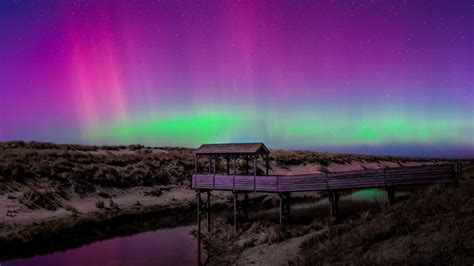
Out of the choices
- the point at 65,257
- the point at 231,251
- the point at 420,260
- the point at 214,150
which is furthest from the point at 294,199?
the point at 420,260

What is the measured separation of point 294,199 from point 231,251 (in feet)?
79.0

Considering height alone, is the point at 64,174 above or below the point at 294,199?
above

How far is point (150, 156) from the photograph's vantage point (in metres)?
61.0

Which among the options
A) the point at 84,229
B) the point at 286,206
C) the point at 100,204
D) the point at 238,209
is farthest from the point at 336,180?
the point at 100,204

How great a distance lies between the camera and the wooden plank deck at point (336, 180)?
23141 millimetres

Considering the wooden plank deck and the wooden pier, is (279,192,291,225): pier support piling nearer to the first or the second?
the wooden pier

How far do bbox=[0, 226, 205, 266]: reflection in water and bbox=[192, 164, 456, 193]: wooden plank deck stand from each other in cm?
484

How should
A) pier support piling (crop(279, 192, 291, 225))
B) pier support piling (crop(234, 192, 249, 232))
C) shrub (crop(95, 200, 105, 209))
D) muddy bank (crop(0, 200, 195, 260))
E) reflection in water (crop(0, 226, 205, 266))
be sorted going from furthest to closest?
shrub (crop(95, 200, 105, 209)) < pier support piling (crop(234, 192, 249, 232)) < pier support piling (crop(279, 192, 291, 225)) < muddy bank (crop(0, 200, 195, 260)) < reflection in water (crop(0, 226, 205, 266))

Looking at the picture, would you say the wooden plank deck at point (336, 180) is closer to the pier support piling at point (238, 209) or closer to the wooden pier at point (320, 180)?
the wooden pier at point (320, 180)

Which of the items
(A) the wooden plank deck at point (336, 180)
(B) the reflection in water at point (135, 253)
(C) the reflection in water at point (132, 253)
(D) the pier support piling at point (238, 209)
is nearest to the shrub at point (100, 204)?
(B) the reflection in water at point (135, 253)

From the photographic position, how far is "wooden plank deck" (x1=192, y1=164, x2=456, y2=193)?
23141 millimetres

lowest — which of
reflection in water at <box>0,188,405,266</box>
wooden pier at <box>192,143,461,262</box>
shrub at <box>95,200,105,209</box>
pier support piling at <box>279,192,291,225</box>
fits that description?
reflection in water at <box>0,188,405,266</box>

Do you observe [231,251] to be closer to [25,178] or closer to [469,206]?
[469,206]

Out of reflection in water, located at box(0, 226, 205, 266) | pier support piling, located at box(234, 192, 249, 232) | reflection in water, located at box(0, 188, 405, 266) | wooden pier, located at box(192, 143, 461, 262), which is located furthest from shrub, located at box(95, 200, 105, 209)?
pier support piling, located at box(234, 192, 249, 232)
